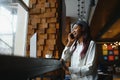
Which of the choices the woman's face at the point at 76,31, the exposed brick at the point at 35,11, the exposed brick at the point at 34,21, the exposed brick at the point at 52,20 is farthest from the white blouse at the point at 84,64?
the exposed brick at the point at 35,11

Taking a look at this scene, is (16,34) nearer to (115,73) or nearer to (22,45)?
(22,45)

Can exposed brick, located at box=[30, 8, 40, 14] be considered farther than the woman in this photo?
Yes

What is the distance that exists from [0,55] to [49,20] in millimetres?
2979

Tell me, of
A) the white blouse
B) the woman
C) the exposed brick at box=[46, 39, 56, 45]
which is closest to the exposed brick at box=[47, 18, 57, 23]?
the exposed brick at box=[46, 39, 56, 45]

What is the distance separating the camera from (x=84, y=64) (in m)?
2.00

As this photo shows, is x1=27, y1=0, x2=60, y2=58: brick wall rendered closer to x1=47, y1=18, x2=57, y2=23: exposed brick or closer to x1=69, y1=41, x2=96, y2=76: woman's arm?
x1=47, y1=18, x2=57, y2=23: exposed brick

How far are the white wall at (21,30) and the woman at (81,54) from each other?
130 centimetres

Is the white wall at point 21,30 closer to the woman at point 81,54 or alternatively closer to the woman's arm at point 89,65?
the woman at point 81,54

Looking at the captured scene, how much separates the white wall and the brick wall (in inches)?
3.6

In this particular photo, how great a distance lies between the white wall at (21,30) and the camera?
3.24m

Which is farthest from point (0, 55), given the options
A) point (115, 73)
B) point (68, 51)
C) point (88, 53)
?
point (115, 73)

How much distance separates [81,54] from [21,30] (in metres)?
1.70

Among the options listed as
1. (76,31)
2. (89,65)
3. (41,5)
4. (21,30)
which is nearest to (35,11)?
(41,5)

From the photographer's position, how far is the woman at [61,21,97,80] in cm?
187
